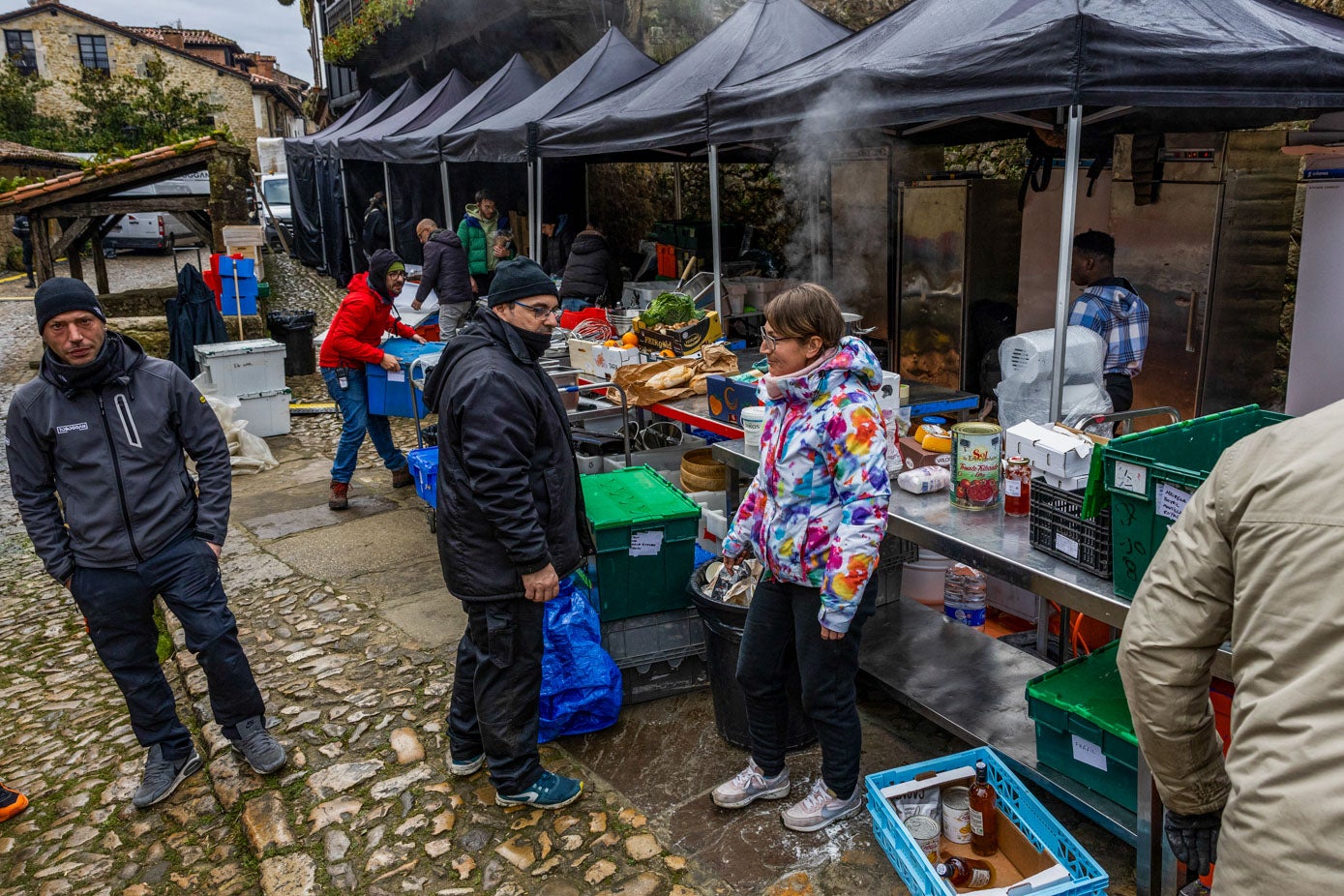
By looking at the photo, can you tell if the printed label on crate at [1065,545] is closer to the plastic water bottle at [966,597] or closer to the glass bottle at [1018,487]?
the glass bottle at [1018,487]

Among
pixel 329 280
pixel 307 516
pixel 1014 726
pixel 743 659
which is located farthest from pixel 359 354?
pixel 329 280

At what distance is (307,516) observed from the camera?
739cm

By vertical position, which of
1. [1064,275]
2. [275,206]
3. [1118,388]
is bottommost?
[1118,388]

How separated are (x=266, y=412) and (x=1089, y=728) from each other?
8.58 m

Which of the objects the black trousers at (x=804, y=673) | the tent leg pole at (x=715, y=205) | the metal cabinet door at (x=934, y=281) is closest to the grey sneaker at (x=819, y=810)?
the black trousers at (x=804, y=673)

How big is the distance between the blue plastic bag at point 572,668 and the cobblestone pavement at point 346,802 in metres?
0.15

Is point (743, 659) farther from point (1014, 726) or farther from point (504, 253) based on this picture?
point (504, 253)

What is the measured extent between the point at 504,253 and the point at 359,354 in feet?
19.2

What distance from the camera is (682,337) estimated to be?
6477 mm

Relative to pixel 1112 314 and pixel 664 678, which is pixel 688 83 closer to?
pixel 1112 314

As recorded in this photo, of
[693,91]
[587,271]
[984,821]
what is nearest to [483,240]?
[587,271]

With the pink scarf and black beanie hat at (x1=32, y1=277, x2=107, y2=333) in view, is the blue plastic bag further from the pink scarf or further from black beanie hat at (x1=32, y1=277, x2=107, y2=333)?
black beanie hat at (x1=32, y1=277, x2=107, y2=333)

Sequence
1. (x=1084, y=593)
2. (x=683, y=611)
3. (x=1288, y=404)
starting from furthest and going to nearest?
(x=1288, y=404) < (x=683, y=611) < (x=1084, y=593)

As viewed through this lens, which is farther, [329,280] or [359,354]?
[329,280]
